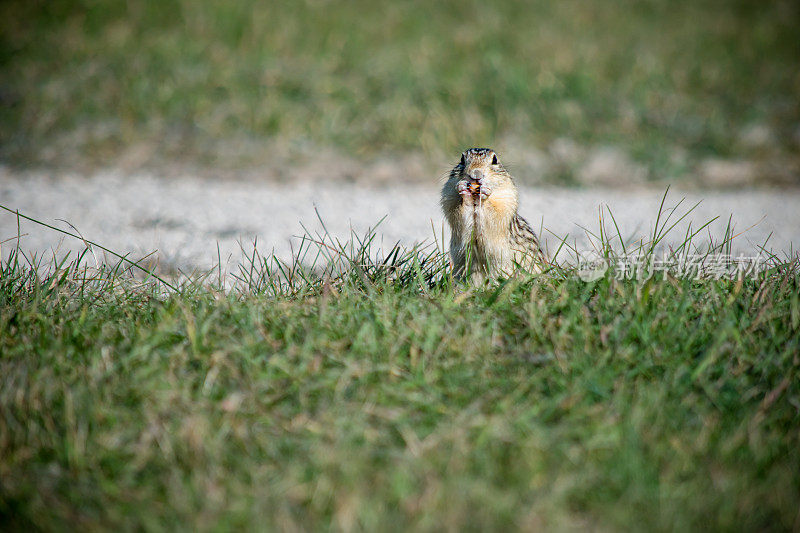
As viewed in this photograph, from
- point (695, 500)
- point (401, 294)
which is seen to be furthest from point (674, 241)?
point (695, 500)

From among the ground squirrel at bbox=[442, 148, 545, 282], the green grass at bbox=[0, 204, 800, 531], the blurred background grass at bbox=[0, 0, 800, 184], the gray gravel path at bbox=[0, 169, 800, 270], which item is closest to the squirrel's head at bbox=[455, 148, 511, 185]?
the ground squirrel at bbox=[442, 148, 545, 282]

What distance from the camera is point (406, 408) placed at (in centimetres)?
229

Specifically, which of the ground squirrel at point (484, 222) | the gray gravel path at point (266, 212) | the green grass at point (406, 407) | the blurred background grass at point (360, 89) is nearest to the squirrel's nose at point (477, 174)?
the ground squirrel at point (484, 222)

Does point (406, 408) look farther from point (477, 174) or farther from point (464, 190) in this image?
point (477, 174)

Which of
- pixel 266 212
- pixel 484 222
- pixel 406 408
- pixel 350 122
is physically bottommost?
pixel 406 408

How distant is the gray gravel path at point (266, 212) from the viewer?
4246mm

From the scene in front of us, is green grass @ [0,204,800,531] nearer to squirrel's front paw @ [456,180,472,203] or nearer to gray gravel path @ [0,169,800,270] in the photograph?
squirrel's front paw @ [456,180,472,203]

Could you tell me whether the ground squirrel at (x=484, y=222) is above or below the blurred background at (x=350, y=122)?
below

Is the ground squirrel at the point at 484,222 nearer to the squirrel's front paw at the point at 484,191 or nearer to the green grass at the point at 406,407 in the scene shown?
the squirrel's front paw at the point at 484,191

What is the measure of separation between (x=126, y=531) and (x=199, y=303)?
122 cm

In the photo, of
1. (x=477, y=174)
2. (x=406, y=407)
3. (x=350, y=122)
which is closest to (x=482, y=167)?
(x=477, y=174)

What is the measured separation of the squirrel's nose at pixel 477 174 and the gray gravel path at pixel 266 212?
0.36 m

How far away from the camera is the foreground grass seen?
1.92 meters

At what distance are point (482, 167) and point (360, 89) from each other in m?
3.22
